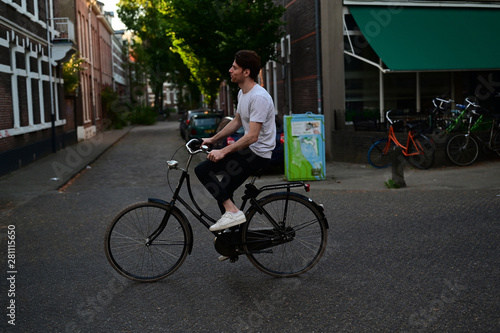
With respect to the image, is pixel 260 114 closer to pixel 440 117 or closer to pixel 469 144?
pixel 469 144

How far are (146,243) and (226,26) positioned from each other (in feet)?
55.4

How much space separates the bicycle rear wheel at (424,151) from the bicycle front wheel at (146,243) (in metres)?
9.22

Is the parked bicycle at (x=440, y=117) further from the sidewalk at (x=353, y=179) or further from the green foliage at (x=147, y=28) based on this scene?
the green foliage at (x=147, y=28)

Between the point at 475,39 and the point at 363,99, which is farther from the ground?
the point at 475,39

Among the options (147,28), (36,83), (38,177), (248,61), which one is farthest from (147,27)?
(248,61)

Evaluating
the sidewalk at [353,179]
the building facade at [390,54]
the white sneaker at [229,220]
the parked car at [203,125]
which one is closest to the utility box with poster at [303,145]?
the sidewalk at [353,179]

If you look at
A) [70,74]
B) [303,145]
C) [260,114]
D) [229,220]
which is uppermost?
[70,74]

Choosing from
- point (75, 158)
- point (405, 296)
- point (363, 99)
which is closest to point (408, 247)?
point (405, 296)

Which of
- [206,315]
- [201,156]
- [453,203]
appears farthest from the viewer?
[201,156]

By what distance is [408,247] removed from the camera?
6.31m

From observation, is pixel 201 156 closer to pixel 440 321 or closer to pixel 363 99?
pixel 363 99

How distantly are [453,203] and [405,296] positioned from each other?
4.50 metres

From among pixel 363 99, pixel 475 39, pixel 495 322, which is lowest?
pixel 495 322

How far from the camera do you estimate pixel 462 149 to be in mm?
13547
